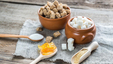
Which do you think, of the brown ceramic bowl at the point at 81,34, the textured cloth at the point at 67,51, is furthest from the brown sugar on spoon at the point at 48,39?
the brown ceramic bowl at the point at 81,34

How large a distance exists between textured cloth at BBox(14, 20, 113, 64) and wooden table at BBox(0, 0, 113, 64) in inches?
1.8

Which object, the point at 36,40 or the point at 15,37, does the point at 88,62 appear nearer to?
the point at 36,40

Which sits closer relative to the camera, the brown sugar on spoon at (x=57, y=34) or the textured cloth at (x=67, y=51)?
the textured cloth at (x=67, y=51)

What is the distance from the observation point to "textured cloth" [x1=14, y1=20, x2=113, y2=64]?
91cm

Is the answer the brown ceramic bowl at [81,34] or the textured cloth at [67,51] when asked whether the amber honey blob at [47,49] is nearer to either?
the textured cloth at [67,51]

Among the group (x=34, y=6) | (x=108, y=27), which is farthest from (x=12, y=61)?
(x=34, y=6)

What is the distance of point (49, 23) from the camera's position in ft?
3.76

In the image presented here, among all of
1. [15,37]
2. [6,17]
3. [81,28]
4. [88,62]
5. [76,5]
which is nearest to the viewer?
[88,62]

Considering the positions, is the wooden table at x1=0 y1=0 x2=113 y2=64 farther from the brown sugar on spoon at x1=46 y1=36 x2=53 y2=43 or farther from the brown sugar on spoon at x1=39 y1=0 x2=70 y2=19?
the brown sugar on spoon at x1=39 y1=0 x2=70 y2=19

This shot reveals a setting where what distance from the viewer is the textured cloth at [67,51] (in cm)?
91

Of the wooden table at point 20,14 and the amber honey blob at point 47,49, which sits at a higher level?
the wooden table at point 20,14

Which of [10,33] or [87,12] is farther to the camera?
[87,12]

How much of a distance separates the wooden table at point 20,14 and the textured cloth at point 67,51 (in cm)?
4

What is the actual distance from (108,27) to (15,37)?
32.9 inches
